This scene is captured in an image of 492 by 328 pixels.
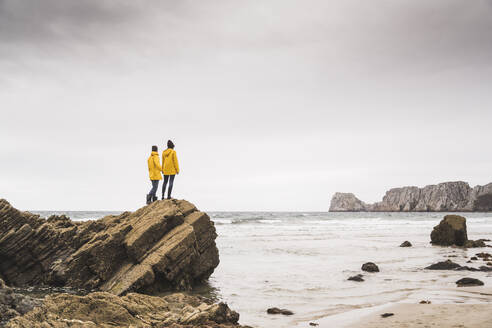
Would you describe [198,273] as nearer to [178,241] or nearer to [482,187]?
[178,241]

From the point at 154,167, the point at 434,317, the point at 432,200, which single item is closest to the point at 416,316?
the point at 434,317

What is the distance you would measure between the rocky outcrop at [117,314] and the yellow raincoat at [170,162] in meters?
8.49

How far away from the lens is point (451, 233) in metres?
23.8

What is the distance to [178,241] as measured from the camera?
11.6m

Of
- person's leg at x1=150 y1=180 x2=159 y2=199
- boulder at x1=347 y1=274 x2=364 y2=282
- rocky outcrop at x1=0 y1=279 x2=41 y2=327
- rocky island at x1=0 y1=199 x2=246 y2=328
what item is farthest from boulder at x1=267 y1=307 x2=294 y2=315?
person's leg at x1=150 y1=180 x2=159 y2=199

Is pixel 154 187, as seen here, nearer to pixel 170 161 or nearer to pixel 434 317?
pixel 170 161

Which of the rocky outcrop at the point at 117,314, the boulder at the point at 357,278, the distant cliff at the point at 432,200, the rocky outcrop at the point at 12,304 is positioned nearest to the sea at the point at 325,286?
the boulder at the point at 357,278

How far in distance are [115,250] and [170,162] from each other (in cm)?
453

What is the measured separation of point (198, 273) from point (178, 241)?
1.52 metres

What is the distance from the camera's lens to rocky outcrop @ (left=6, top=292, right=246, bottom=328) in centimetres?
546

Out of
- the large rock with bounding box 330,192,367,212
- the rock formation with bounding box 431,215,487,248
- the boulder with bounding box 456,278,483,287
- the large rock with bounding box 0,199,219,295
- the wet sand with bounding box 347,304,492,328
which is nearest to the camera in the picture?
the wet sand with bounding box 347,304,492,328

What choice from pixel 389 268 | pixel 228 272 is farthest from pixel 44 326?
pixel 389 268

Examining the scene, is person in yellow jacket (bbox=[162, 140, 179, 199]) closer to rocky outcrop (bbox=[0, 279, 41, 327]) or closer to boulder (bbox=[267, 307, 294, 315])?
boulder (bbox=[267, 307, 294, 315])

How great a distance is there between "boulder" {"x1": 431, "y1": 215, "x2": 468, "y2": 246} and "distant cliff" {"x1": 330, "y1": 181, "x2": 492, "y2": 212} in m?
124
